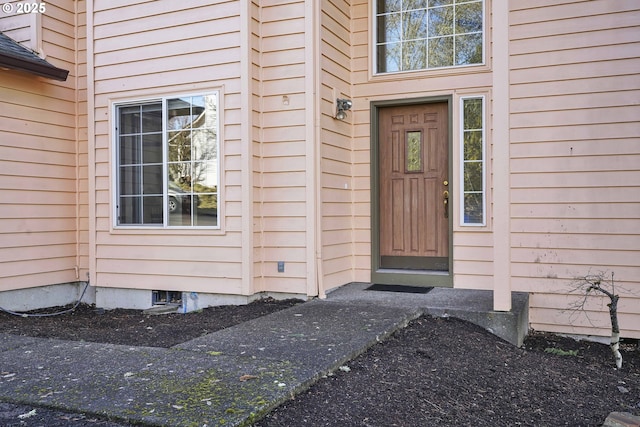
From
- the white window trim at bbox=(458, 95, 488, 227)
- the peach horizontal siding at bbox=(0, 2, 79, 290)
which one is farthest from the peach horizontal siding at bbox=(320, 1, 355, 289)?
the peach horizontal siding at bbox=(0, 2, 79, 290)

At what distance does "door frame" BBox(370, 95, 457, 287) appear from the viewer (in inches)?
228

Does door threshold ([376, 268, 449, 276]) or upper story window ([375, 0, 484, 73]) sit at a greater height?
upper story window ([375, 0, 484, 73])

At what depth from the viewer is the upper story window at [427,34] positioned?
5.80 meters

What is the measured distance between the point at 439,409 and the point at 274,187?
3.28 m

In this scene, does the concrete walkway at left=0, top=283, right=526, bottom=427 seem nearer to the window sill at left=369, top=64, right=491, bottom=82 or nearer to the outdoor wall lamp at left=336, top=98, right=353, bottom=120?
the outdoor wall lamp at left=336, top=98, right=353, bottom=120

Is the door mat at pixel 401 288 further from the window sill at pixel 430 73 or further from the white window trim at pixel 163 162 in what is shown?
the window sill at pixel 430 73

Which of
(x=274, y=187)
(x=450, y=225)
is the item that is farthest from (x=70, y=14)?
(x=450, y=225)

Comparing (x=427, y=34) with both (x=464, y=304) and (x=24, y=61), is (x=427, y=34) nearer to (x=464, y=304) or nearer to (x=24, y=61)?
(x=464, y=304)

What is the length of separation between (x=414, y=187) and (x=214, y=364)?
3.50 metres

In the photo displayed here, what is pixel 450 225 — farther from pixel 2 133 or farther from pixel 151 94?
pixel 2 133

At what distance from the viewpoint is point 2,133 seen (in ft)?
19.6

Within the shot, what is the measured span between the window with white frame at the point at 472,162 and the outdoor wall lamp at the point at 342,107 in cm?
122
